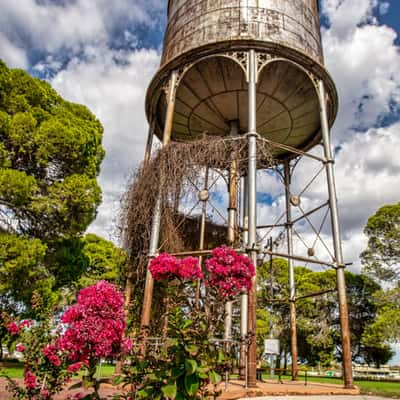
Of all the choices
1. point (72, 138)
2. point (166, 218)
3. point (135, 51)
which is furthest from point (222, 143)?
point (72, 138)

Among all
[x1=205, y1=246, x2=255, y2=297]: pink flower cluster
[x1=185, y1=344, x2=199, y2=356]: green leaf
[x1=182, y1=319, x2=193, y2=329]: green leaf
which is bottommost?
[x1=185, y1=344, x2=199, y2=356]: green leaf

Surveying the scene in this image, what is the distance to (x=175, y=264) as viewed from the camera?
259cm

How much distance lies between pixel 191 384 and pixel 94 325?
2.33 ft

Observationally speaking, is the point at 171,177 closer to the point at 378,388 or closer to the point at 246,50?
the point at 246,50

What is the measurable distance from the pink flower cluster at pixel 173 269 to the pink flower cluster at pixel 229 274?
0.35 feet

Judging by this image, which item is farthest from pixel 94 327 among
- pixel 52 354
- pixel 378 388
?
pixel 378 388

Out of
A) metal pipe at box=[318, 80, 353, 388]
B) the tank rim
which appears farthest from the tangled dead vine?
the tank rim

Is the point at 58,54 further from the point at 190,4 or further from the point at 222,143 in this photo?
the point at 222,143

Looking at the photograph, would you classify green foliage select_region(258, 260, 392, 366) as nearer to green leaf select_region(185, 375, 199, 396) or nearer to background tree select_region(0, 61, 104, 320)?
background tree select_region(0, 61, 104, 320)

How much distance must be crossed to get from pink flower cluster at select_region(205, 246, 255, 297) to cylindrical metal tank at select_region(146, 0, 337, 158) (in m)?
5.94

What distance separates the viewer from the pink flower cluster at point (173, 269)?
8.43 feet

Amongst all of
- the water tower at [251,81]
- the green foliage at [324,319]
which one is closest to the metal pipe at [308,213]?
the water tower at [251,81]

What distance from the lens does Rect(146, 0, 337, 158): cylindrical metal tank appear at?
7926 millimetres

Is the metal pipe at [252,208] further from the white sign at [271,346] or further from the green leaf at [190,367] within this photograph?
the green leaf at [190,367]
